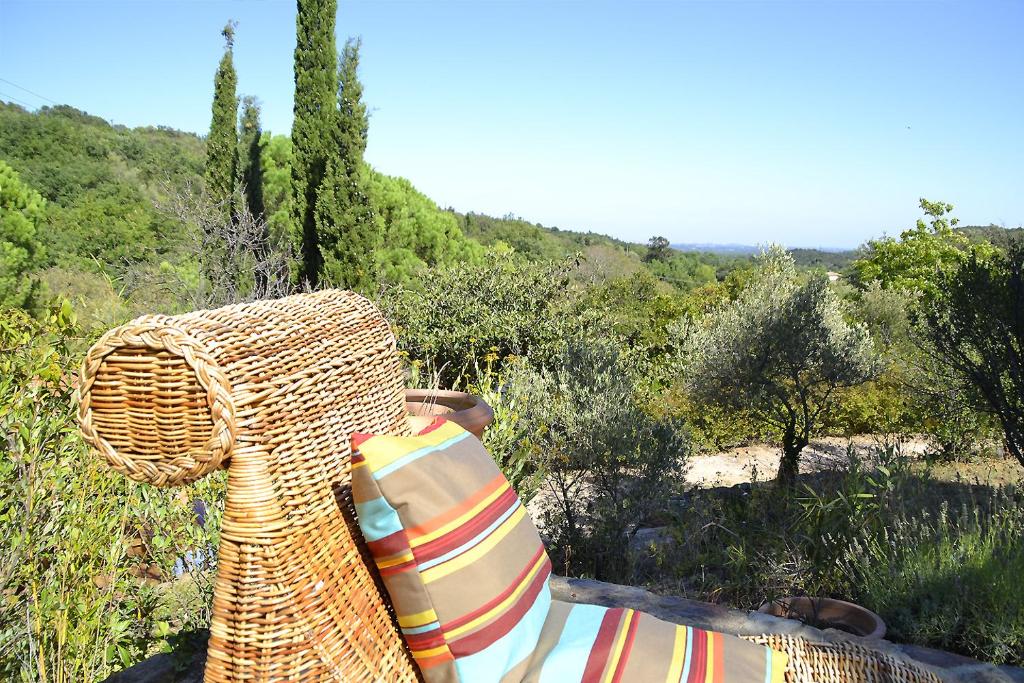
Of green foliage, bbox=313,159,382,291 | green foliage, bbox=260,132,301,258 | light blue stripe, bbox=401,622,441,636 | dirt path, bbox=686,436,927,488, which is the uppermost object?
green foliage, bbox=260,132,301,258

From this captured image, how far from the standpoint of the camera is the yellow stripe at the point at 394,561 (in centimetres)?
120

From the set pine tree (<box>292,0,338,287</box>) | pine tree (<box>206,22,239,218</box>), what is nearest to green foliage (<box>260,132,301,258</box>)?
pine tree (<box>206,22,239,218</box>)

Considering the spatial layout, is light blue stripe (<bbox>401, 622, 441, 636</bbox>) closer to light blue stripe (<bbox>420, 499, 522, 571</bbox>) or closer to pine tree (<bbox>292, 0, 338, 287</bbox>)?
light blue stripe (<bbox>420, 499, 522, 571</bbox>)

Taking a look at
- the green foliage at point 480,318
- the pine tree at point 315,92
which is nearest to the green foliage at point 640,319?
the green foliage at point 480,318

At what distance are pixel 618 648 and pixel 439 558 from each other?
526mm

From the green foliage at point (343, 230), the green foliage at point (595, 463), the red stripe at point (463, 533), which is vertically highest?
the green foliage at point (343, 230)

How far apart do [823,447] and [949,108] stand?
1697cm

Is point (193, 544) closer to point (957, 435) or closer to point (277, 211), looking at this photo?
point (957, 435)

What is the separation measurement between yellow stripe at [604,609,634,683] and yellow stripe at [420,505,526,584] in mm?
360

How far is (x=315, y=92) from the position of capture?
1032cm

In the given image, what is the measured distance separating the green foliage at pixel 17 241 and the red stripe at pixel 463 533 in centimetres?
886

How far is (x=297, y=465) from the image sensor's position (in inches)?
46.2

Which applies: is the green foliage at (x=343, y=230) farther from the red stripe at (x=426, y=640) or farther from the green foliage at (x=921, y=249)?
the green foliage at (x=921, y=249)

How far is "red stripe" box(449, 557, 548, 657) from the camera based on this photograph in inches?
48.6
